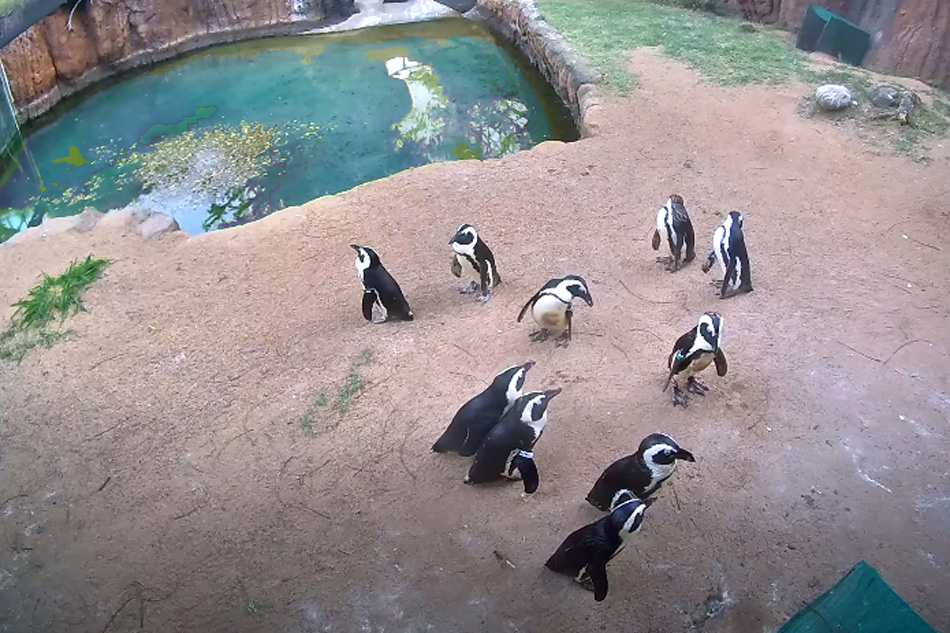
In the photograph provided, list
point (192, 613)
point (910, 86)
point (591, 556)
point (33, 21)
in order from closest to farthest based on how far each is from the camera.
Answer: point (591, 556)
point (192, 613)
point (910, 86)
point (33, 21)

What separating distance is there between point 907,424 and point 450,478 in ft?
9.15

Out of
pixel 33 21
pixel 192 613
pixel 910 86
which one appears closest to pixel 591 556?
pixel 192 613

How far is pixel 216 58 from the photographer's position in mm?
13312

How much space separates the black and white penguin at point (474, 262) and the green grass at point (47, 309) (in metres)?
3.27

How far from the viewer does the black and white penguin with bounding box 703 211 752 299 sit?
19.6 ft

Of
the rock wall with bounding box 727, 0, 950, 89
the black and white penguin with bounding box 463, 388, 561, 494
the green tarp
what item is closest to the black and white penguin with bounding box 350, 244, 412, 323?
the black and white penguin with bounding box 463, 388, 561, 494

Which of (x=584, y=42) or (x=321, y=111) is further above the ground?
(x=584, y=42)

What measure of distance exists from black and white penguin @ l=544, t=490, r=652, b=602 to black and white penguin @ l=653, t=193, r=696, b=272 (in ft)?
10.6

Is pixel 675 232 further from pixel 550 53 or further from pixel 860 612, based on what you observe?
pixel 550 53

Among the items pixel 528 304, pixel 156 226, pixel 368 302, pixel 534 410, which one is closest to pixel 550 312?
pixel 528 304

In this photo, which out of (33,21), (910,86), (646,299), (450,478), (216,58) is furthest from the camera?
(216,58)

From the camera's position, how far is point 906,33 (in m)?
9.59

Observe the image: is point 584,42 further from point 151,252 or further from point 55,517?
point 55,517

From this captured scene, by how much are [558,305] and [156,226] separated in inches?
182
